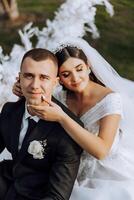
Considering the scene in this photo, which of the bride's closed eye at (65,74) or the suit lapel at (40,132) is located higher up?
the bride's closed eye at (65,74)

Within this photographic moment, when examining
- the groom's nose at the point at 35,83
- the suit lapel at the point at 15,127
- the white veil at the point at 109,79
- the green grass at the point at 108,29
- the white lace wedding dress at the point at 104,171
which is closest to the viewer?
the groom's nose at the point at 35,83

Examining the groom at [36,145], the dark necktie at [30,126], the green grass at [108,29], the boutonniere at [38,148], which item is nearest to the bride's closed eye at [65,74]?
the groom at [36,145]

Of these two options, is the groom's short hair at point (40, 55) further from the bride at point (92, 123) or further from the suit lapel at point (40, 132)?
the suit lapel at point (40, 132)

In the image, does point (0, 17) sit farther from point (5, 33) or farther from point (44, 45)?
point (44, 45)

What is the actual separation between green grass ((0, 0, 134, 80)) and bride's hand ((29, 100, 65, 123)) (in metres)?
4.10

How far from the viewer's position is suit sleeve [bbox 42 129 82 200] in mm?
3277

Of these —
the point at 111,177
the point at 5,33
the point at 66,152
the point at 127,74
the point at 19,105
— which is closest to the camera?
the point at 66,152

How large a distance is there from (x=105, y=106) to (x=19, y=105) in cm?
54

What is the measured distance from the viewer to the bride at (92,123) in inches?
132

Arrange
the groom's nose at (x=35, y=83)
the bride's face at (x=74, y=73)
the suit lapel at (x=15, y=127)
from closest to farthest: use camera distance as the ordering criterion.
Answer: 1. the groom's nose at (x=35, y=83)
2. the suit lapel at (x=15, y=127)
3. the bride's face at (x=74, y=73)

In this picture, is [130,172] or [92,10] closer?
[130,172]

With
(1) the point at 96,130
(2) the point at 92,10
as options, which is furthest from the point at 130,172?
(2) the point at 92,10

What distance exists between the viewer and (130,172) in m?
3.98

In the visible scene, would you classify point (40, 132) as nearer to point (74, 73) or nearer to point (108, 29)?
point (74, 73)
